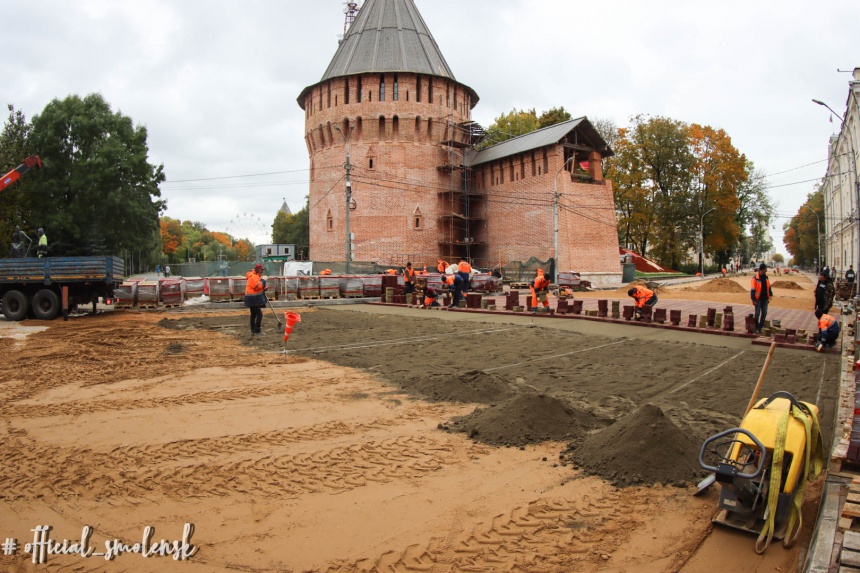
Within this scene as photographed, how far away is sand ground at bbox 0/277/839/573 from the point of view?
3.86 meters

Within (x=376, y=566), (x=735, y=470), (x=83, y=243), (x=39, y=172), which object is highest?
(x=39, y=172)

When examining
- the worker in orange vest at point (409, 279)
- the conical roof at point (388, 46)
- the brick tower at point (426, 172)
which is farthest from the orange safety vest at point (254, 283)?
the conical roof at point (388, 46)

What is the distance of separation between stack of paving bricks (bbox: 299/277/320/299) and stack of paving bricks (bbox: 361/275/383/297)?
2.31 meters

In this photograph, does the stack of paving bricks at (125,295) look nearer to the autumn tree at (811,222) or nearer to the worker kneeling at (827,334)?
the worker kneeling at (827,334)

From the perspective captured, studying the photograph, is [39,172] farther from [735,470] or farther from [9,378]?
[735,470]

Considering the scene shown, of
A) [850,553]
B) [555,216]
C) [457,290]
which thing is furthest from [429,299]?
[850,553]

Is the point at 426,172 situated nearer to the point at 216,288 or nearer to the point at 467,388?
the point at 216,288

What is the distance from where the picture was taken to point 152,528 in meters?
4.09

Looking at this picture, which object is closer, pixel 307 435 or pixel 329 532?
pixel 329 532

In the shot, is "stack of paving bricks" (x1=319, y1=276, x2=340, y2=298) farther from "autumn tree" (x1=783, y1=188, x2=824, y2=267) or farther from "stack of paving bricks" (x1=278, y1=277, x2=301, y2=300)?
"autumn tree" (x1=783, y1=188, x2=824, y2=267)

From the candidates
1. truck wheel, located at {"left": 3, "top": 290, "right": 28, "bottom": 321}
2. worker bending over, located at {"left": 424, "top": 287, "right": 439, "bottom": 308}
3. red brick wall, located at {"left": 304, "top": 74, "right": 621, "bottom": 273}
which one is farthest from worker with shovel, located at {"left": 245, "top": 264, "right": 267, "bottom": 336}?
red brick wall, located at {"left": 304, "top": 74, "right": 621, "bottom": 273}

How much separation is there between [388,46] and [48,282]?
3538 cm

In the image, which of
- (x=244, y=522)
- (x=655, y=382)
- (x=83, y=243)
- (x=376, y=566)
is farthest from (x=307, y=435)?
(x=83, y=243)

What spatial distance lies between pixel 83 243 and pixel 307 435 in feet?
140
